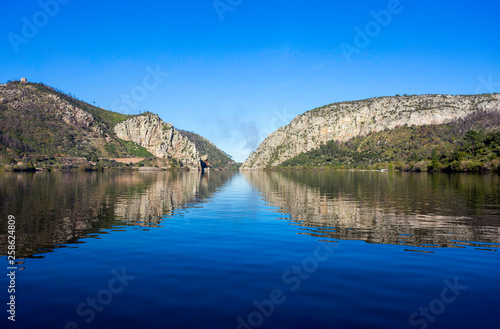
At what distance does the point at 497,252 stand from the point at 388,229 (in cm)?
795

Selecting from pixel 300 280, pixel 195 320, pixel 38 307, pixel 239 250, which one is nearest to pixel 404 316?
pixel 300 280

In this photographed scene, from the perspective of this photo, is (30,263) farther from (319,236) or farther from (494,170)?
(494,170)

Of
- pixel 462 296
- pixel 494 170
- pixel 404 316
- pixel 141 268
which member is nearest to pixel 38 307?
pixel 141 268

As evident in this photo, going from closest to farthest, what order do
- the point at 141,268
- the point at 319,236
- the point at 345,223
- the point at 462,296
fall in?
the point at 462,296, the point at 141,268, the point at 319,236, the point at 345,223

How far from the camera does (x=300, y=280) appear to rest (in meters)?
15.2

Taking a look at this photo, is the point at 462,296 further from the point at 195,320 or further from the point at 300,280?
the point at 195,320

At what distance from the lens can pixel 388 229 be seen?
89.4 ft

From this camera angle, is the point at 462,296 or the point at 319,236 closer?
the point at 462,296

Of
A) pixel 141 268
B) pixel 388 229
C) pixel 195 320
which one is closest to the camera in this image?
pixel 195 320

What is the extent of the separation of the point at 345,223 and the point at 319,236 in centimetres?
605

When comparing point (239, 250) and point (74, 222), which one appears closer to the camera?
point (239, 250)

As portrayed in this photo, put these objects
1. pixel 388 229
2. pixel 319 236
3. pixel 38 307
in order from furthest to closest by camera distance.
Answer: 1. pixel 388 229
2. pixel 319 236
3. pixel 38 307

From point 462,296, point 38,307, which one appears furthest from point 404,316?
point 38,307

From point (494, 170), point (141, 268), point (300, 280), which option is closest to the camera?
point (300, 280)
